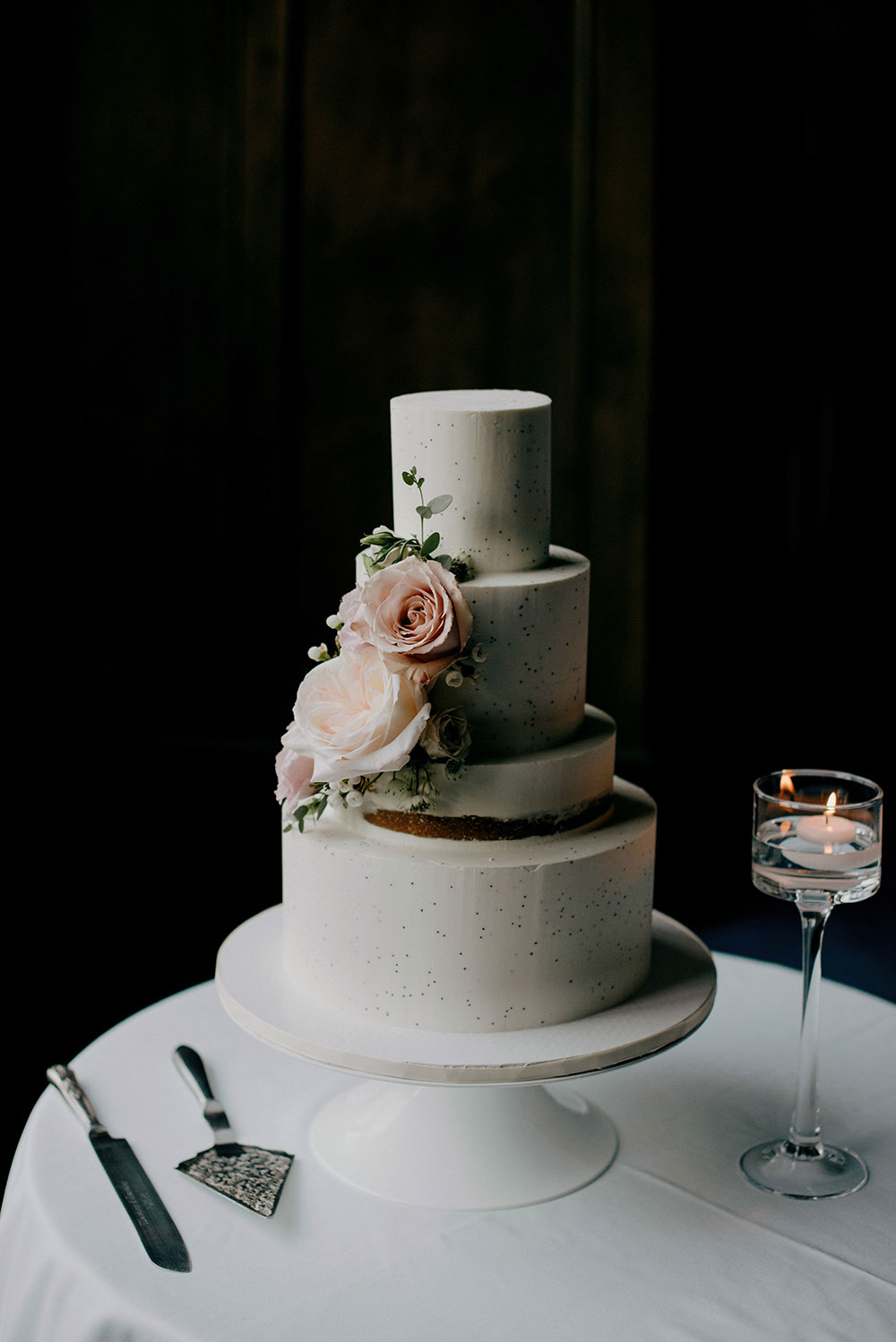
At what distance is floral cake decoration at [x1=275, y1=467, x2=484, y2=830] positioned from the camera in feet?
4.17

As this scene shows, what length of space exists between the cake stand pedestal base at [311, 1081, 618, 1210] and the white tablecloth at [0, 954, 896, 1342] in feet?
0.06

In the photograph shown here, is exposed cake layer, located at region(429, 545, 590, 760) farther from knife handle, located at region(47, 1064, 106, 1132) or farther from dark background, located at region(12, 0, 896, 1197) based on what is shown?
dark background, located at region(12, 0, 896, 1197)

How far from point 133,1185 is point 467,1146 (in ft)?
1.06

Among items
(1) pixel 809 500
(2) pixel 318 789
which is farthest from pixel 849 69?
(2) pixel 318 789

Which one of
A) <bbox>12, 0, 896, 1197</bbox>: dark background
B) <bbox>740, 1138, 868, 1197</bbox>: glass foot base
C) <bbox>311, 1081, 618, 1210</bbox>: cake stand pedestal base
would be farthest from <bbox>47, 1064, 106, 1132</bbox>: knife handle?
<bbox>12, 0, 896, 1197</bbox>: dark background

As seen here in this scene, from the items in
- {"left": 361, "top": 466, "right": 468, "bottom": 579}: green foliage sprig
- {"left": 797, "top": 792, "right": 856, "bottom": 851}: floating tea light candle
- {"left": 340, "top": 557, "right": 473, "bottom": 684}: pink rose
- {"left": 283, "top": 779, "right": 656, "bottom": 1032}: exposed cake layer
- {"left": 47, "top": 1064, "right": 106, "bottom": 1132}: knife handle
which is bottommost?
{"left": 47, "top": 1064, "right": 106, "bottom": 1132}: knife handle

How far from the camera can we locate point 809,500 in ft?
13.2

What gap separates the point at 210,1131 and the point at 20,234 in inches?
126

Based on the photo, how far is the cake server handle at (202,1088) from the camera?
1464 mm

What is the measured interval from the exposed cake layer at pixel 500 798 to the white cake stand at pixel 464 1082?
19 centimetres

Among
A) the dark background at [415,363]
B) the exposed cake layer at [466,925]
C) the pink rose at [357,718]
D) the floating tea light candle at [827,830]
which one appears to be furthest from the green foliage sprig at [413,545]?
the dark background at [415,363]

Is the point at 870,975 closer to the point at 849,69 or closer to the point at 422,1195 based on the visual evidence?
the point at 422,1195

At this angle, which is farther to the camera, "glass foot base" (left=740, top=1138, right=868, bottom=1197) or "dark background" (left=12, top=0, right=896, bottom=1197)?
"dark background" (left=12, top=0, right=896, bottom=1197)

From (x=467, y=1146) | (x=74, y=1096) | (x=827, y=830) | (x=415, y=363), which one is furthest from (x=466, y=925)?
(x=415, y=363)
